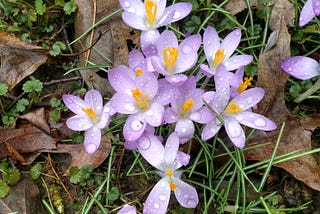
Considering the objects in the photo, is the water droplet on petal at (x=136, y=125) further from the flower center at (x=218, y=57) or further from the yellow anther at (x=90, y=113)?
the flower center at (x=218, y=57)

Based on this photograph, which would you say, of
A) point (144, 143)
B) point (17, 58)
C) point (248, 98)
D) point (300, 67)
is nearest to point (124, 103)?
point (144, 143)

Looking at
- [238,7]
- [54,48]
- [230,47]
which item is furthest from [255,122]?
[54,48]

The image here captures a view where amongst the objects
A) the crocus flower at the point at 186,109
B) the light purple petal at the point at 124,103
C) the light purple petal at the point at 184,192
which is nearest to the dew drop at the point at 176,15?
the crocus flower at the point at 186,109

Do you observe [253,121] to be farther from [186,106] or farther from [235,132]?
[186,106]

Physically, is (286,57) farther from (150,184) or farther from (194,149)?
(150,184)

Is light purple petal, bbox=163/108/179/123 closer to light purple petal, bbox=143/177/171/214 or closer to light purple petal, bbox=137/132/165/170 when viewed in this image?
light purple petal, bbox=137/132/165/170

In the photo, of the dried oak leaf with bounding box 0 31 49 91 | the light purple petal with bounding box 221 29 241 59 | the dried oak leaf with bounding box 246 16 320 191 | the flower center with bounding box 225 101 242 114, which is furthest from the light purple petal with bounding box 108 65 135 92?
the dried oak leaf with bounding box 0 31 49 91
